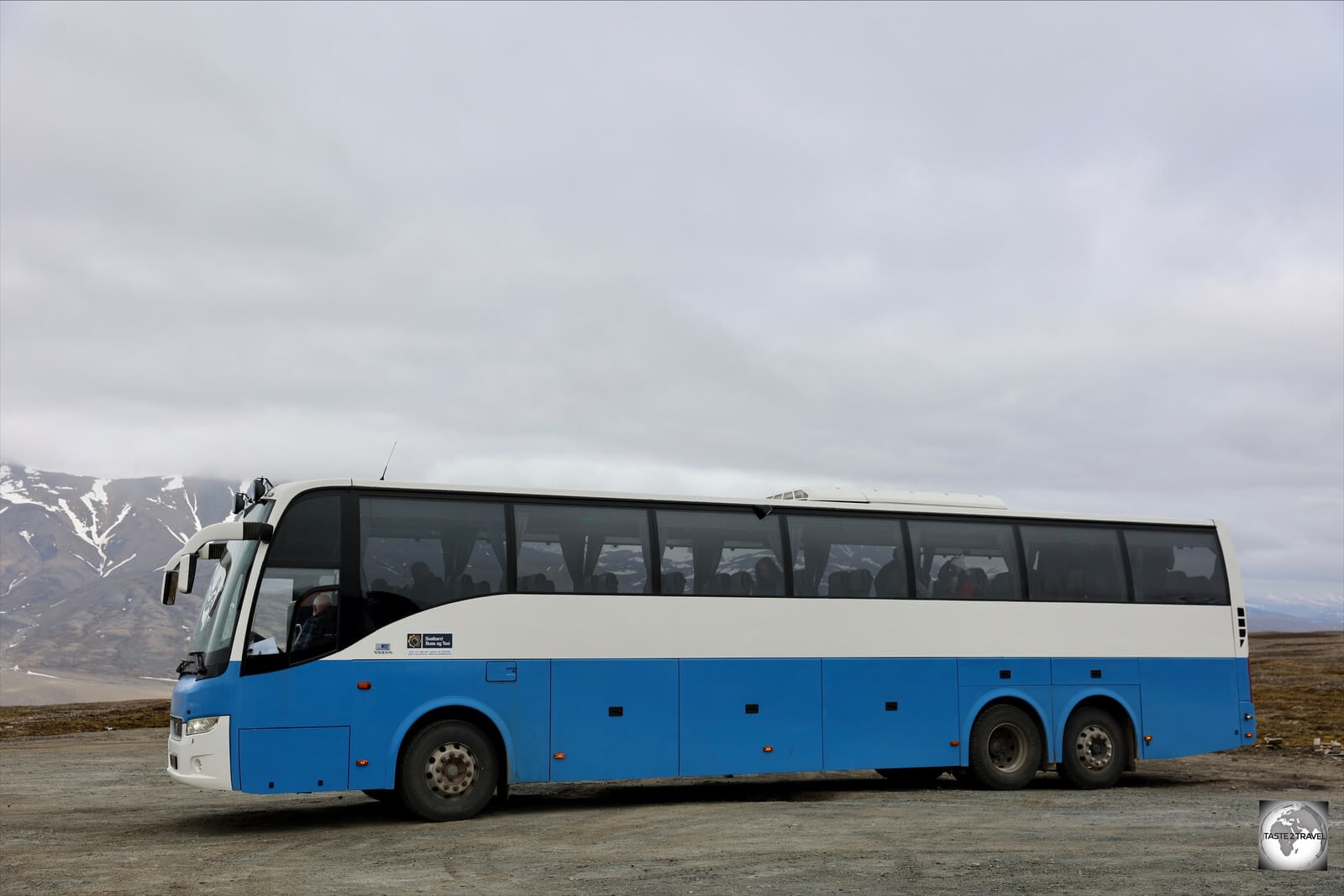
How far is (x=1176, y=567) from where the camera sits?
59.8 ft

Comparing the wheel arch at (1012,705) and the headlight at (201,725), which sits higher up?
the headlight at (201,725)

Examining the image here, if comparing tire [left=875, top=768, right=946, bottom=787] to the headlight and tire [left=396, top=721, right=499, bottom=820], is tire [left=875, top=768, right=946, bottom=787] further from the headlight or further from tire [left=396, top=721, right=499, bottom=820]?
the headlight

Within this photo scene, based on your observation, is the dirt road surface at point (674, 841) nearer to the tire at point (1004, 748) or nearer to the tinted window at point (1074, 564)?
the tire at point (1004, 748)

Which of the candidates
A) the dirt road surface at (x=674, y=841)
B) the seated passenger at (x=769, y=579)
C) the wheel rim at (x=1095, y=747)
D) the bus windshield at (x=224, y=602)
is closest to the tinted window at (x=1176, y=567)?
the wheel rim at (x=1095, y=747)

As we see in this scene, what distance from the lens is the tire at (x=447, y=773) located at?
532 inches

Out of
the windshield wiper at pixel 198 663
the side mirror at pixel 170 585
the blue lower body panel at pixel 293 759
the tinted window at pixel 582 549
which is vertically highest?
the tinted window at pixel 582 549

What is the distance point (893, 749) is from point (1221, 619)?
562cm

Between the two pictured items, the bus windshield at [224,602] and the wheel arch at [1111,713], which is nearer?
the bus windshield at [224,602]

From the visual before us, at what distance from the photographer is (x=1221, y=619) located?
18.4 m

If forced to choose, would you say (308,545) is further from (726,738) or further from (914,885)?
(914,885)

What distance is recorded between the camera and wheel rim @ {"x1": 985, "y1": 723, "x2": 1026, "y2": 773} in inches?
672

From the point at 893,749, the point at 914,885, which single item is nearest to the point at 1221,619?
the point at 893,749

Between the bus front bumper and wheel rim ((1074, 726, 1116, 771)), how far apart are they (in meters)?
11.0

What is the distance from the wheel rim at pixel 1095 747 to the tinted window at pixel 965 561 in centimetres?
223
